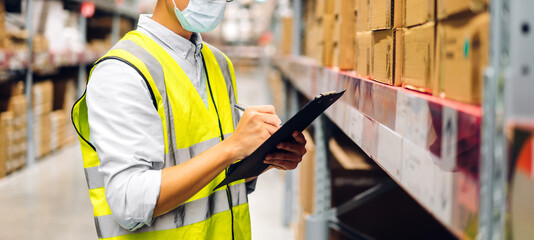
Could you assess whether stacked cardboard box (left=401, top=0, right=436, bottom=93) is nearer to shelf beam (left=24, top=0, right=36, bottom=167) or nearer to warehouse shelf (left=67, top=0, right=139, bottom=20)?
shelf beam (left=24, top=0, right=36, bottom=167)

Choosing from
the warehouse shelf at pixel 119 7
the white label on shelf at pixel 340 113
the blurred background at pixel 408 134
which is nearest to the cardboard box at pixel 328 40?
the blurred background at pixel 408 134

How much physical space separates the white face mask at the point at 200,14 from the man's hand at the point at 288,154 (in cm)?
39

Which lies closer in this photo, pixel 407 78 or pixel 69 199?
pixel 407 78

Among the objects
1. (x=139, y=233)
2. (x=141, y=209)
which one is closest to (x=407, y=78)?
(x=141, y=209)

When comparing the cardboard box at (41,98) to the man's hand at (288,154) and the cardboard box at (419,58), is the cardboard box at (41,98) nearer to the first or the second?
the man's hand at (288,154)

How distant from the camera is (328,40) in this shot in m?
2.00

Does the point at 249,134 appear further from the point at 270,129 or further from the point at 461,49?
the point at 461,49

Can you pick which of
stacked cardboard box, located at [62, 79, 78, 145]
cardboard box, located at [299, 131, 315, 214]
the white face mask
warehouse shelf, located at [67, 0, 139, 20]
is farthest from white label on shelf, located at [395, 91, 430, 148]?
warehouse shelf, located at [67, 0, 139, 20]

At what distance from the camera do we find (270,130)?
48.2 inches

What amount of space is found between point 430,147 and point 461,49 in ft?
0.45

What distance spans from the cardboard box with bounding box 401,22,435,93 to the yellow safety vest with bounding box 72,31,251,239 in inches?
21.6

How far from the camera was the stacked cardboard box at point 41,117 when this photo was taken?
6.05 meters

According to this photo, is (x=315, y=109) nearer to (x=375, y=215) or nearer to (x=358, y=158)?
(x=375, y=215)

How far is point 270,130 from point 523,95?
0.74 m
